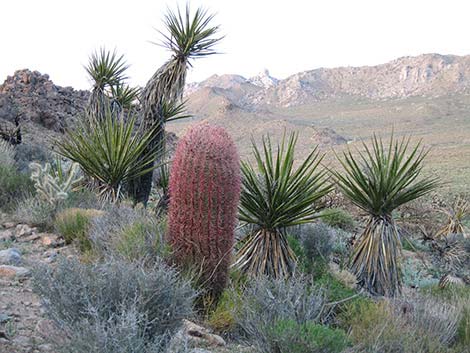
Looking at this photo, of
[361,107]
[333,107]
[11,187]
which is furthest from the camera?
[333,107]

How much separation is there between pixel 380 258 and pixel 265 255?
1909mm

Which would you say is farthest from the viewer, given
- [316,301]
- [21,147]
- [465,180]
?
[465,180]

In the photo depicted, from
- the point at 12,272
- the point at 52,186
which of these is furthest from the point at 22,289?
the point at 52,186

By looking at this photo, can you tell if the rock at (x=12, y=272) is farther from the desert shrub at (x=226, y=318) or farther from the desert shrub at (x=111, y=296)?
the desert shrub at (x=226, y=318)

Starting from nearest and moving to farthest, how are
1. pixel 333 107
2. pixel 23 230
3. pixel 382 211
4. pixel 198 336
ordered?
1. pixel 198 336
2. pixel 23 230
3. pixel 382 211
4. pixel 333 107

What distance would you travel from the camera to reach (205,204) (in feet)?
17.4

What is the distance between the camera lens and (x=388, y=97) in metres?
86.4

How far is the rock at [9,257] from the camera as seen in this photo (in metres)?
5.96

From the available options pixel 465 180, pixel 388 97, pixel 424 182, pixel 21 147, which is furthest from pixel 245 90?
pixel 424 182

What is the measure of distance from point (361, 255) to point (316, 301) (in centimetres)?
293

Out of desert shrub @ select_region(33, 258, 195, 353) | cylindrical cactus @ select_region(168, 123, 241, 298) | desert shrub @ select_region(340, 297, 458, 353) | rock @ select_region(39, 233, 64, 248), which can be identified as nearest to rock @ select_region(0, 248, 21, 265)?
rock @ select_region(39, 233, 64, 248)

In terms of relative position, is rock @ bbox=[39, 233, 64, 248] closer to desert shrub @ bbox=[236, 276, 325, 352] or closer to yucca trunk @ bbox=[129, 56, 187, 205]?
yucca trunk @ bbox=[129, 56, 187, 205]

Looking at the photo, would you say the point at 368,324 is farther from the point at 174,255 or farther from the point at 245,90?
the point at 245,90

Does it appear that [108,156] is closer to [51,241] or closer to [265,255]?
[51,241]
